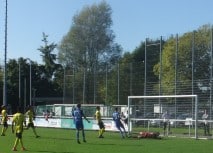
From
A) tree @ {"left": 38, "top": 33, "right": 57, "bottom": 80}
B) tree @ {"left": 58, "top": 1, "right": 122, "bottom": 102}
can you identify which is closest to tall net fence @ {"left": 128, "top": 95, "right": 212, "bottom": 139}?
tree @ {"left": 58, "top": 1, "right": 122, "bottom": 102}

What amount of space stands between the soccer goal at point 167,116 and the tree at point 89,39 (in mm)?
43011

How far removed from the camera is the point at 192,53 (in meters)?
46.6

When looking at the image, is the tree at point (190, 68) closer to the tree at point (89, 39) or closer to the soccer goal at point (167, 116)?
the soccer goal at point (167, 116)

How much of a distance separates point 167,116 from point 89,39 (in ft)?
161

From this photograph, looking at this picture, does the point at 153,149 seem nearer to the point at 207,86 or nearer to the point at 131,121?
the point at 131,121

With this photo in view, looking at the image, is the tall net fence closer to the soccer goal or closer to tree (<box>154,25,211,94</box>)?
the soccer goal

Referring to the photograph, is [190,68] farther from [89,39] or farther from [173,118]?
[89,39]

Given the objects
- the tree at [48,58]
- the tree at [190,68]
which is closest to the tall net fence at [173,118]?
the tree at [190,68]

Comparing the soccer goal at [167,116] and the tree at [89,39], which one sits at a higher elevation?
the tree at [89,39]

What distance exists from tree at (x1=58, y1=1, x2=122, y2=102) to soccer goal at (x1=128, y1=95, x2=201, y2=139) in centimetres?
4301

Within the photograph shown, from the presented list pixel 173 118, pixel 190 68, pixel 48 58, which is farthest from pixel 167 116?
pixel 48 58

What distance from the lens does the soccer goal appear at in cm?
3525

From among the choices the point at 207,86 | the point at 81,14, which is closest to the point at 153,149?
the point at 207,86

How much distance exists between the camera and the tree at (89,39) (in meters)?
85.4
